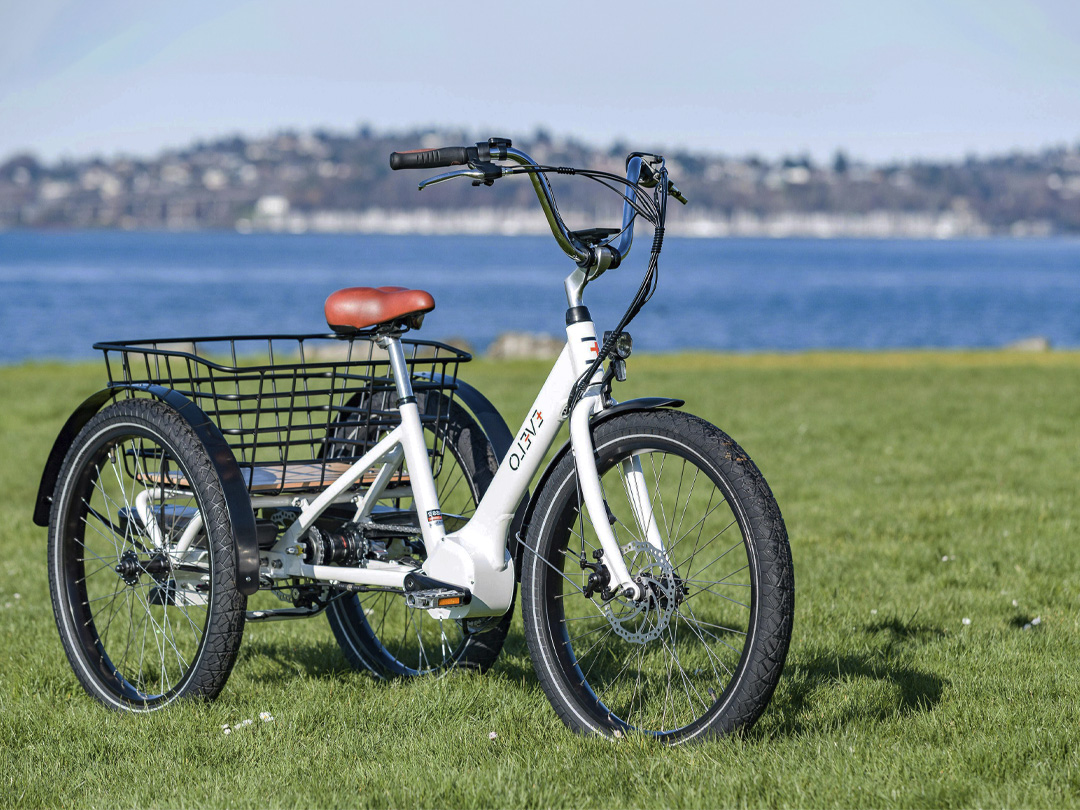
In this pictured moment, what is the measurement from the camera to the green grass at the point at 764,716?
10.0 feet

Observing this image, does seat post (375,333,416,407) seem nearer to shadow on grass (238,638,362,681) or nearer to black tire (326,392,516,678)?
black tire (326,392,516,678)

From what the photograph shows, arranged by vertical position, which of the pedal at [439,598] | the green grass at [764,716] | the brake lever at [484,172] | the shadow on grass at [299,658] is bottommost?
the shadow on grass at [299,658]

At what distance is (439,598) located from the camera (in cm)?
353

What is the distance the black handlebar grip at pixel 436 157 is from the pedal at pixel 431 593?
123 cm

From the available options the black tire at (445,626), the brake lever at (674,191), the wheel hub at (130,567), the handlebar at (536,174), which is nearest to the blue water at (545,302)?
the black tire at (445,626)

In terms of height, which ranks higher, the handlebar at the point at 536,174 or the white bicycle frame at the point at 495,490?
the handlebar at the point at 536,174

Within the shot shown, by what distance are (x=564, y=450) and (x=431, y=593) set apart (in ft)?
1.92

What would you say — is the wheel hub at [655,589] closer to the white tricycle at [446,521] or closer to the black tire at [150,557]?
the white tricycle at [446,521]

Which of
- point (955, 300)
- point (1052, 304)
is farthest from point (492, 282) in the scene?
point (1052, 304)

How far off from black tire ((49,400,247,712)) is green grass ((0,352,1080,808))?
0.15m

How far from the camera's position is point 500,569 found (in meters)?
3.64

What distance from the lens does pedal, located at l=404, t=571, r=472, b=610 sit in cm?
354

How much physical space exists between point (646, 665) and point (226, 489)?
5.17 feet

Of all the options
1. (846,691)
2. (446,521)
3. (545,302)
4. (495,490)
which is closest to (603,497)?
(495,490)
